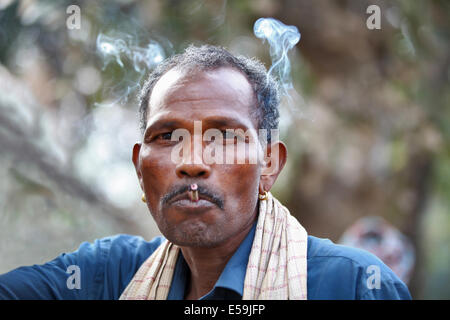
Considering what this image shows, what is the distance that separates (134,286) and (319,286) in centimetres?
86

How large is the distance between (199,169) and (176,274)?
639 millimetres

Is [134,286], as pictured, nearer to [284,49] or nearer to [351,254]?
[351,254]

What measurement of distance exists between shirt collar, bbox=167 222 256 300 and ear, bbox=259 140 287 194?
0.19 metres

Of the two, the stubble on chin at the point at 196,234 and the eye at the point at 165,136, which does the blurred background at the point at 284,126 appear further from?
the stubble on chin at the point at 196,234

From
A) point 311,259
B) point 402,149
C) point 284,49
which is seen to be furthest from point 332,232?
point 311,259

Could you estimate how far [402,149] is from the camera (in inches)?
212

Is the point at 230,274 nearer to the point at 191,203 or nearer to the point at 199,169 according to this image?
the point at 191,203

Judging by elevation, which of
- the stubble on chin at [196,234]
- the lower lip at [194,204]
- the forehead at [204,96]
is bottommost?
the stubble on chin at [196,234]

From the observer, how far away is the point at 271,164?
6.92 feet

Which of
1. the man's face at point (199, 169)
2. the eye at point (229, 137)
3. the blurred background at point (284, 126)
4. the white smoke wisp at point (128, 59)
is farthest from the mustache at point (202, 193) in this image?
the blurred background at point (284, 126)

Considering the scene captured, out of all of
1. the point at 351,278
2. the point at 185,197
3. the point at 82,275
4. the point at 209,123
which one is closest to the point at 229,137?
the point at 209,123

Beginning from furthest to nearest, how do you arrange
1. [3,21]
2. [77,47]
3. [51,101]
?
[51,101] → [77,47] → [3,21]

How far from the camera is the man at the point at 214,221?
177 cm

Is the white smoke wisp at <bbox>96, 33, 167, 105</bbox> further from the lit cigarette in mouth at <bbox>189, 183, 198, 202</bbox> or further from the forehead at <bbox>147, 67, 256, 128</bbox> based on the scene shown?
the lit cigarette in mouth at <bbox>189, 183, 198, 202</bbox>
